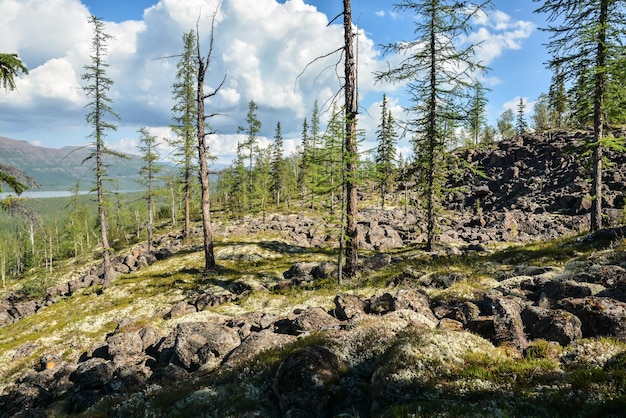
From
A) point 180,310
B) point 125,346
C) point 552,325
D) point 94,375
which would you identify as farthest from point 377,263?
A: point 94,375

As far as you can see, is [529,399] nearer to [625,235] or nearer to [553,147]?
[625,235]

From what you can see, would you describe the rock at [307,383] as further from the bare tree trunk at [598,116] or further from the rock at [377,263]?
the bare tree trunk at [598,116]

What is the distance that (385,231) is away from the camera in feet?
135

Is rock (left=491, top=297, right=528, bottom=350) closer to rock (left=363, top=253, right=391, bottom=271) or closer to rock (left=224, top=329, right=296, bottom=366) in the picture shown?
rock (left=224, top=329, right=296, bottom=366)

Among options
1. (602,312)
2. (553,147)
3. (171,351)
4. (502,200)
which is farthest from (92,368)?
(553,147)

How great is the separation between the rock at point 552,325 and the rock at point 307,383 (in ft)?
16.8

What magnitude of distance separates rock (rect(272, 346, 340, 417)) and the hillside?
0.03 m

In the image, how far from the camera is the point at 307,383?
22.2 feet

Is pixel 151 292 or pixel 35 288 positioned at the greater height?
pixel 151 292

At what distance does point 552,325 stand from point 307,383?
6089 mm

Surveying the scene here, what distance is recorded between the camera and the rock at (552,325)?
7482 mm

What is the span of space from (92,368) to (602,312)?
637 inches

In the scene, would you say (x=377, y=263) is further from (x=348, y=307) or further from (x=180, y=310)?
(x=180, y=310)

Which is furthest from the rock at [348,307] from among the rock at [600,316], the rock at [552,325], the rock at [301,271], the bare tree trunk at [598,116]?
the bare tree trunk at [598,116]
